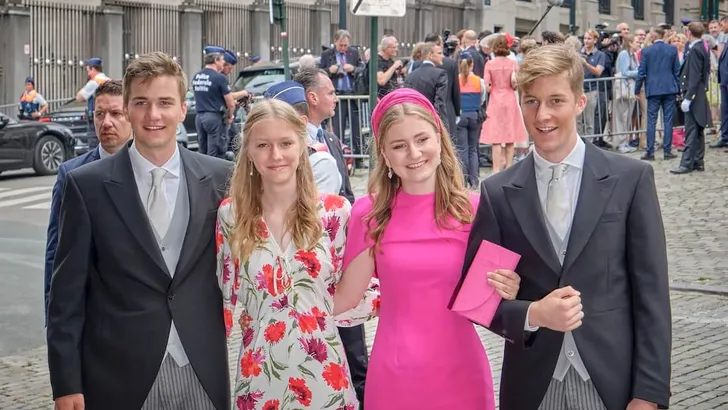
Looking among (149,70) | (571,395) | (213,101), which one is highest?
(213,101)

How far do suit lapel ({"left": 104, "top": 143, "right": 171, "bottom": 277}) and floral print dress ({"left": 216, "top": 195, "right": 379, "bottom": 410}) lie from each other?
0.25 metres

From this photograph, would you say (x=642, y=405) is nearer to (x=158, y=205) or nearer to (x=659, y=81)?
(x=158, y=205)

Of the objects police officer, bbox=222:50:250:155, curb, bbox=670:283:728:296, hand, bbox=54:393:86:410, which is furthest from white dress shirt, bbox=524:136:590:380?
police officer, bbox=222:50:250:155

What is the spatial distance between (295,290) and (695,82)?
45.5 feet

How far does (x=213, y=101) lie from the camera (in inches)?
701

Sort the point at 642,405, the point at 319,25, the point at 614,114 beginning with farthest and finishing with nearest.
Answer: the point at 319,25, the point at 614,114, the point at 642,405

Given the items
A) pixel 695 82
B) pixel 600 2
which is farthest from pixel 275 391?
pixel 600 2

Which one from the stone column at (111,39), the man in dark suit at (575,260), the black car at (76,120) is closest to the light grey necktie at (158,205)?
the man in dark suit at (575,260)

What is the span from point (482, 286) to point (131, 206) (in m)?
1.27

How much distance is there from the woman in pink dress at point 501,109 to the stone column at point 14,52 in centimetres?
1719

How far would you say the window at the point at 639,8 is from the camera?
55.8 m

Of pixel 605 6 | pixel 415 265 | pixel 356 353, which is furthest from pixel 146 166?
pixel 605 6

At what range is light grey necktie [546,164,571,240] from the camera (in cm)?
349

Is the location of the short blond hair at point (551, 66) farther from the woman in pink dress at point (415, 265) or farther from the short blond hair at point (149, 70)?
the short blond hair at point (149, 70)
